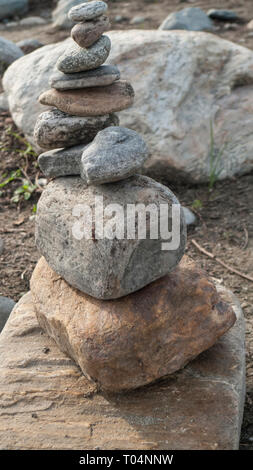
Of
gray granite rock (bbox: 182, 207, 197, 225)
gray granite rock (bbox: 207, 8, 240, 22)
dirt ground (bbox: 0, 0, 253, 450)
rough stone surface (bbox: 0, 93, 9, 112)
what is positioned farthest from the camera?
gray granite rock (bbox: 207, 8, 240, 22)

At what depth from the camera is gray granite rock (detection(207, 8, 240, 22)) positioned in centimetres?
1023

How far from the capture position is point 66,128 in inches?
133

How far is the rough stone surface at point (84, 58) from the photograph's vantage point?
10.8 feet

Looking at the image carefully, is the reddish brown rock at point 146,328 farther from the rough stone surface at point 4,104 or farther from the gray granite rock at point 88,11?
the rough stone surface at point 4,104

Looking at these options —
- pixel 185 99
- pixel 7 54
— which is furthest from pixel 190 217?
pixel 7 54

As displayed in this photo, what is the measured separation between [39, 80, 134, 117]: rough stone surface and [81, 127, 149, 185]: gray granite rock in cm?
21

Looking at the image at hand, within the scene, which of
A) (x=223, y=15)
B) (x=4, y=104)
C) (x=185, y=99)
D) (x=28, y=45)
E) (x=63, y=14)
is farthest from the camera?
(x=63, y=14)

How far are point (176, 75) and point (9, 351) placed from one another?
141 inches

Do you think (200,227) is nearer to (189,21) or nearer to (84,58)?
(84,58)

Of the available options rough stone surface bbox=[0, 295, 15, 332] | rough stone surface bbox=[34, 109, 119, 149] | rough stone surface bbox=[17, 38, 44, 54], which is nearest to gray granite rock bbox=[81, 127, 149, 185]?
rough stone surface bbox=[34, 109, 119, 149]

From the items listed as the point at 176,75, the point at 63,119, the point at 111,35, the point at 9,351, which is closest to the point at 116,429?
the point at 9,351

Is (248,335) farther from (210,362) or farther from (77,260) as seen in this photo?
(77,260)

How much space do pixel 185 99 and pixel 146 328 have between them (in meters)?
3.53

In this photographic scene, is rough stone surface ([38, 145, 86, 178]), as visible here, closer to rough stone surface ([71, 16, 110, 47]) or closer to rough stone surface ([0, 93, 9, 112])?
rough stone surface ([71, 16, 110, 47])
